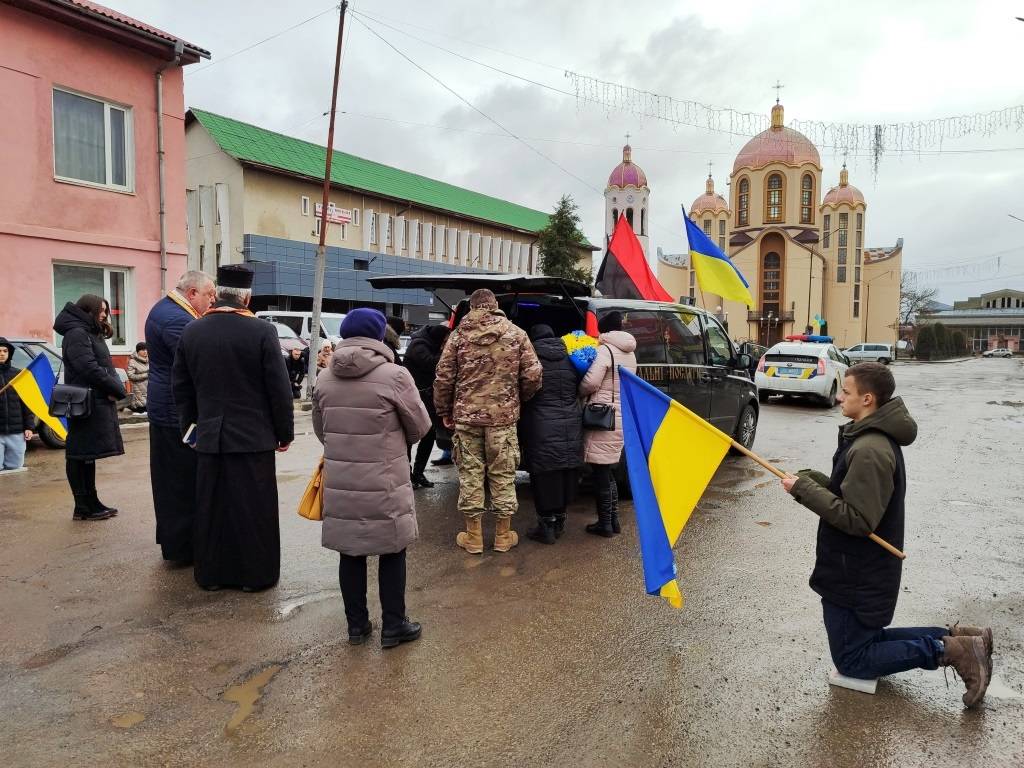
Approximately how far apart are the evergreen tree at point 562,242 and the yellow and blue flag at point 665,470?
46.7 m

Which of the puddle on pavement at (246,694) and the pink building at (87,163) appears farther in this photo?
the pink building at (87,163)

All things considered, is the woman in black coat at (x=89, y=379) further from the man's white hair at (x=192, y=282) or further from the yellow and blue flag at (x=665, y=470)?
the yellow and blue flag at (x=665, y=470)

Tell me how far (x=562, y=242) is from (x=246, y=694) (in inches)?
1941

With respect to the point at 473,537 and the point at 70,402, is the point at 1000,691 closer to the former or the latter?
the point at 473,537

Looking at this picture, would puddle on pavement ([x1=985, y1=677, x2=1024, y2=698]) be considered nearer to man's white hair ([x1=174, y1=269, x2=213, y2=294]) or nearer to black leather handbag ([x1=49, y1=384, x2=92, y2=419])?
man's white hair ([x1=174, y1=269, x2=213, y2=294])

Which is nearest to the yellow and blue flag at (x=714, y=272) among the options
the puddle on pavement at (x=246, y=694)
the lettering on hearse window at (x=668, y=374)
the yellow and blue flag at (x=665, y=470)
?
the lettering on hearse window at (x=668, y=374)

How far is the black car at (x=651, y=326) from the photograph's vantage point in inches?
252

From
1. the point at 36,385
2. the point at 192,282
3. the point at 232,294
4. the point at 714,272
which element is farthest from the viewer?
the point at 714,272

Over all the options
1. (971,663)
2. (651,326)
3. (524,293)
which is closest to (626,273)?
(651,326)

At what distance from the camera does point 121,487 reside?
7.59m

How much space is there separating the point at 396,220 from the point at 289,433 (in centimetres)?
4049

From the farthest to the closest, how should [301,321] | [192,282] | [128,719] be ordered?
[301,321] < [192,282] < [128,719]

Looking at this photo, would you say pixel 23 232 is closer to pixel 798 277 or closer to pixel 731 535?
pixel 731 535

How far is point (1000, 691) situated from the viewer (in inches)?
134
